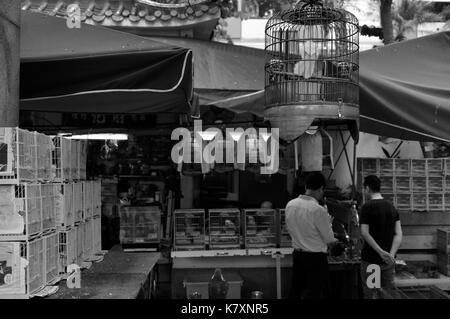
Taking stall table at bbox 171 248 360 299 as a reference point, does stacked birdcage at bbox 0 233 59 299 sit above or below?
above

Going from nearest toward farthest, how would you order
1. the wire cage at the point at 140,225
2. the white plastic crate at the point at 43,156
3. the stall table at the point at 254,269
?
1. the white plastic crate at the point at 43,156
2. the stall table at the point at 254,269
3. the wire cage at the point at 140,225

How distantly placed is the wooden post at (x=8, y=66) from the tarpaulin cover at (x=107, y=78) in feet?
0.53

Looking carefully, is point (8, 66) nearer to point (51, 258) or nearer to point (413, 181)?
point (51, 258)

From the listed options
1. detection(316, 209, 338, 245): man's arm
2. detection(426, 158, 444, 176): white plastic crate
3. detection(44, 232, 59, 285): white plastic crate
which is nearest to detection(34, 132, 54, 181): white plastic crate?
detection(44, 232, 59, 285): white plastic crate

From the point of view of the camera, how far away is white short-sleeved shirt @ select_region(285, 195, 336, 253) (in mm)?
5250

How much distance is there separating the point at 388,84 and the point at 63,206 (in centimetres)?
322

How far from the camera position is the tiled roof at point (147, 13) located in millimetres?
7250

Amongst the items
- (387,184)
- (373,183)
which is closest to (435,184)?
(387,184)

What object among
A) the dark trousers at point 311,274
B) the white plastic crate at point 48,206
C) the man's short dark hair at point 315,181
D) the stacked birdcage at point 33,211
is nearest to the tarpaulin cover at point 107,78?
the stacked birdcage at point 33,211

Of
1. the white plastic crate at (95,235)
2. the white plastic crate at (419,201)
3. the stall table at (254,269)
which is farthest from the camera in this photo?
the white plastic crate at (419,201)

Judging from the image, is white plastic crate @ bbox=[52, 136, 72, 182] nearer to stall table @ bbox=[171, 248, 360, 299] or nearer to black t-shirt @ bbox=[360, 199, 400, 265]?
stall table @ bbox=[171, 248, 360, 299]

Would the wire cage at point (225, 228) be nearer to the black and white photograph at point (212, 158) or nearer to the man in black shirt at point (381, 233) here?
the black and white photograph at point (212, 158)

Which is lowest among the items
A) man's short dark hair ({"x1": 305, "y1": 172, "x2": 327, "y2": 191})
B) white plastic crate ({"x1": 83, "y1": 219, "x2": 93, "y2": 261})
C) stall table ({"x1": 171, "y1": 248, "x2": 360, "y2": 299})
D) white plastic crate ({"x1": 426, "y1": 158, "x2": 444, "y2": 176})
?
stall table ({"x1": 171, "y1": 248, "x2": 360, "y2": 299})

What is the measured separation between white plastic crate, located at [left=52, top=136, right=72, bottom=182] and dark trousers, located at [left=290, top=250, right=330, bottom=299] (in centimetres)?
267
